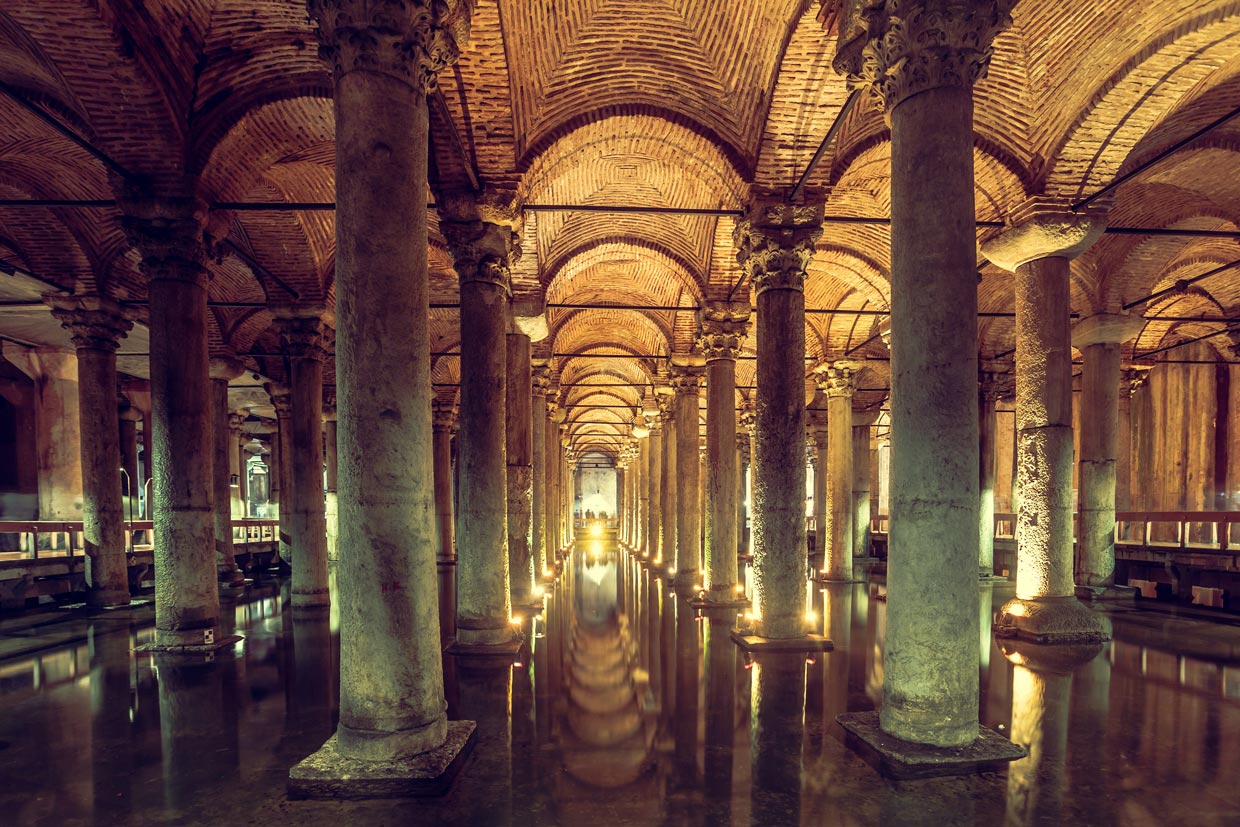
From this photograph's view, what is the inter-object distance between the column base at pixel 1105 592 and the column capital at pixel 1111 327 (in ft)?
14.1

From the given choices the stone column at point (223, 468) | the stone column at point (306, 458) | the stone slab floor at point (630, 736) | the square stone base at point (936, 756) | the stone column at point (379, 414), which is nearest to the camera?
the stone slab floor at point (630, 736)

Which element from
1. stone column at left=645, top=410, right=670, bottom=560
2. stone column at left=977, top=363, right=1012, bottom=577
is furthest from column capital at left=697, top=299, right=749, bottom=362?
stone column at left=645, top=410, right=670, bottom=560

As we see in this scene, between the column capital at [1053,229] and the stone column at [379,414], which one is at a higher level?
the column capital at [1053,229]

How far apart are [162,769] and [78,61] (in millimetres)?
6846

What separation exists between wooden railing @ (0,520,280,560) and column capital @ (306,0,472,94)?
8.56 meters

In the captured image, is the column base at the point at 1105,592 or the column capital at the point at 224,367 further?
the column capital at the point at 224,367

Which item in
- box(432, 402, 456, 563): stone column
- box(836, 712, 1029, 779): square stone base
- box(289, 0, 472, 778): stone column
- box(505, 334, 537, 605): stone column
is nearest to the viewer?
box(289, 0, 472, 778): stone column

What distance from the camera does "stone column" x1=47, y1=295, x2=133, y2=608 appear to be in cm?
1148

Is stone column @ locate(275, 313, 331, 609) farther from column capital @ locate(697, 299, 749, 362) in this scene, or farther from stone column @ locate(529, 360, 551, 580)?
column capital @ locate(697, 299, 749, 362)

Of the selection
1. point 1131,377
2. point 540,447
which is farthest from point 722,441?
point 1131,377

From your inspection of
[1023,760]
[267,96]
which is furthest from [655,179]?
[1023,760]

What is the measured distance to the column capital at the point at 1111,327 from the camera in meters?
12.3

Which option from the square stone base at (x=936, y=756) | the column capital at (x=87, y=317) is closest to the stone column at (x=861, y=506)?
the square stone base at (x=936, y=756)

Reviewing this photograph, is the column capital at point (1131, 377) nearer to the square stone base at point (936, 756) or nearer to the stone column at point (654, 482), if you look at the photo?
the stone column at point (654, 482)
